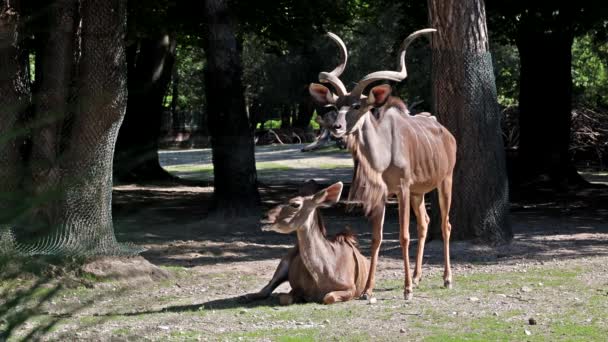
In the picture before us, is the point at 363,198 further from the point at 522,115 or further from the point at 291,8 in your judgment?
the point at 522,115

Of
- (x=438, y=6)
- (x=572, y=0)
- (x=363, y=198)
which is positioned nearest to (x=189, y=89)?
(x=572, y=0)

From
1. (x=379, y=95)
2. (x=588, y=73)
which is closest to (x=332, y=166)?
(x=588, y=73)

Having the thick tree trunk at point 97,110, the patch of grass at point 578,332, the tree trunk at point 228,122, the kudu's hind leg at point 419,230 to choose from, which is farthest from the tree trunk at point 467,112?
the patch of grass at point 578,332

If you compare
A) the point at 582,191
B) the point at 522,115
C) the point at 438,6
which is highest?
the point at 438,6

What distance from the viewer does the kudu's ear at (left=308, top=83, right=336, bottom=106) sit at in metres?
9.57

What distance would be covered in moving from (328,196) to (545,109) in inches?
612

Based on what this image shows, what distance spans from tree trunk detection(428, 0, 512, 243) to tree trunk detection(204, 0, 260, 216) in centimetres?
458

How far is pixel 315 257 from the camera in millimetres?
9148

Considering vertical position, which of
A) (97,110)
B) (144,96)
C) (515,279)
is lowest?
(515,279)

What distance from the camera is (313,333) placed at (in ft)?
26.2

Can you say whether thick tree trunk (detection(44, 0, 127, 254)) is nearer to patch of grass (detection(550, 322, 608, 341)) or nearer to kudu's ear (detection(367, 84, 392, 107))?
kudu's ear (detection(367, 84, 392, 107))

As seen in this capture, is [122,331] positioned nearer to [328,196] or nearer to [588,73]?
[328,196]

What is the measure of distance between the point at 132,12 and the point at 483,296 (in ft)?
38.9

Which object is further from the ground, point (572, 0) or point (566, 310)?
point (572, 0)
